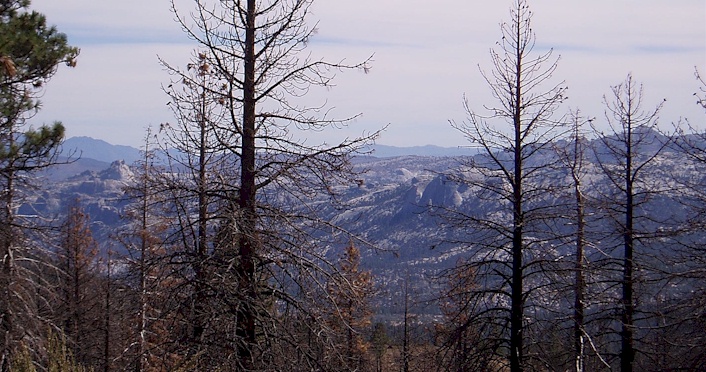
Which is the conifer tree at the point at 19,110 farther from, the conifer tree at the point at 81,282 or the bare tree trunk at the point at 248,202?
the conifer tree at the point at 81,282

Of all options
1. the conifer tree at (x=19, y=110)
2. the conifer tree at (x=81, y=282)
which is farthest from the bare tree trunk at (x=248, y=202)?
the conifer tree at (x=81, y=282)

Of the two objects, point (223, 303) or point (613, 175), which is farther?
point (613, 175)

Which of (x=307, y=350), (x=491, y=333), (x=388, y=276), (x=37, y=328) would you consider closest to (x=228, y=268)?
(x=307, y=350)

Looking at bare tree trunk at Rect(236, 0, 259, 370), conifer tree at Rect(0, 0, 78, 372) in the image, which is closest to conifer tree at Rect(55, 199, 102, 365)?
conifer tree at Rect(0, 0, 78, 372)

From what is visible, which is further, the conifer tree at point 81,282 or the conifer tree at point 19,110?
the conifer tree at point 81,282

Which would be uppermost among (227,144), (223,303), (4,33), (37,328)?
(4,33)

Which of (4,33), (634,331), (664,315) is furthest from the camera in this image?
(634,331)

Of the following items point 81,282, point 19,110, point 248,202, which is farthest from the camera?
point 81,282

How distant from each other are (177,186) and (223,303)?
1.84m

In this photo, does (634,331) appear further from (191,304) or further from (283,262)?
(191,304)

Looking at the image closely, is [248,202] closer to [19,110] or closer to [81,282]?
[19,110]

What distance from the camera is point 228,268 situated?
8.80 meters

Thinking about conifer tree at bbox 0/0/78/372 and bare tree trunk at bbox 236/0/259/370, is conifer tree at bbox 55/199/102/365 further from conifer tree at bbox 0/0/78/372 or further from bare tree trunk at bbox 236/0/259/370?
bare tree trunk at bbox 236/0/259/370

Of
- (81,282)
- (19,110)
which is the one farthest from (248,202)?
(81,282)
